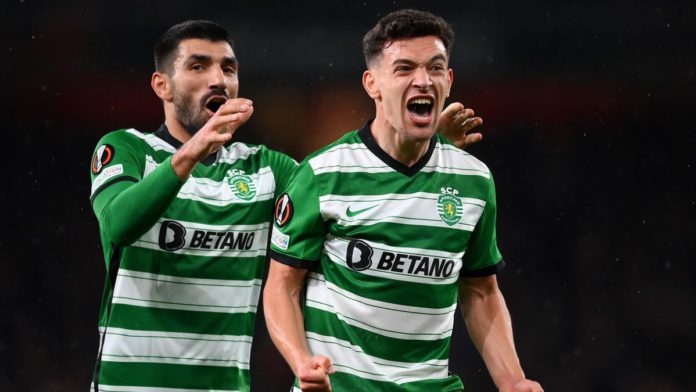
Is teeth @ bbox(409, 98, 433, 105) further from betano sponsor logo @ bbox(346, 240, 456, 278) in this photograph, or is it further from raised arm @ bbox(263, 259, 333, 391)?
raised arm @ bbox(263, 259, 333, 391)

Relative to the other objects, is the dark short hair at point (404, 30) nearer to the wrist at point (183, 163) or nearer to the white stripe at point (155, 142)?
the wrist at point (183, 163)

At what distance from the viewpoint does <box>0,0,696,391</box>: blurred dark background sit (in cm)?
543

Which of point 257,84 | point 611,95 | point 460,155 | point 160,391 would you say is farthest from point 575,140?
point 160,391

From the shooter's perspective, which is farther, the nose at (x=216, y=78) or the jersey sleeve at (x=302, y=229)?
the nose at (x=216, y=78)

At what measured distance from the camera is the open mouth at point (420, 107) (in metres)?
2.60

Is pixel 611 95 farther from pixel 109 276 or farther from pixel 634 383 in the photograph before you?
pixel 109 276

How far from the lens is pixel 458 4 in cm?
604

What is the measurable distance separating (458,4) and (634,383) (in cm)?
238

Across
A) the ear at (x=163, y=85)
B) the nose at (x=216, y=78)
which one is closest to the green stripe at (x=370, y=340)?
the nose at (x=216, y=78)

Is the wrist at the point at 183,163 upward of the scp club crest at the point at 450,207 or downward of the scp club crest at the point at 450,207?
upward

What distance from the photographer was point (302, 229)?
8.38ft

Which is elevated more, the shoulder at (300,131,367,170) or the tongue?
the tongue

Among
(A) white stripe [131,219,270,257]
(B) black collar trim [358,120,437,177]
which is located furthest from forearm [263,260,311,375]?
(B) black collar trim [358,120,437,177]

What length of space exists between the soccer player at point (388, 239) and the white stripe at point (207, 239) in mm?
228
